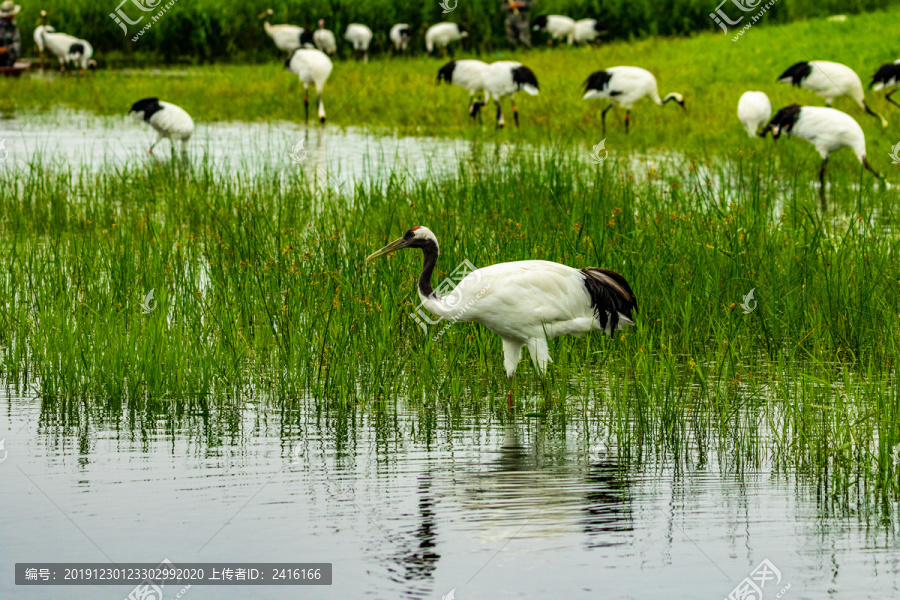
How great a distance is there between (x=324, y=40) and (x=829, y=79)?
16.5 meters

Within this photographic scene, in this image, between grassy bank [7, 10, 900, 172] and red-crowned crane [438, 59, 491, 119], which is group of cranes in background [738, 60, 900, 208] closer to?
grassy bank [7, 10, 900, 172]

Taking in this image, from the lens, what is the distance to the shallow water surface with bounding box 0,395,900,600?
4180mm

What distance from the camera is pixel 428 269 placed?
6.37 m

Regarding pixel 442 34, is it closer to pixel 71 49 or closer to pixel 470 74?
pixel 71 49

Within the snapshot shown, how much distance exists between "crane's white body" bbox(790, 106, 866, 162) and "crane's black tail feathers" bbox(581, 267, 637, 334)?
7.33 m

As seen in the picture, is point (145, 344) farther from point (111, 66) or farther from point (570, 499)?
point (111, 66)

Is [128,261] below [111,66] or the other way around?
below

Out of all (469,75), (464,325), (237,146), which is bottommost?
(464,325)

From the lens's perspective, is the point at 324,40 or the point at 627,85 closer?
the point at 627,85

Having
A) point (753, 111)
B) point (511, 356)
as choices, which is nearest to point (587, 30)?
point (753, 111)

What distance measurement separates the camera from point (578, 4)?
35125 mm

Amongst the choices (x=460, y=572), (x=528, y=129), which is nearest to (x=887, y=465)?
(x=460, y=572)

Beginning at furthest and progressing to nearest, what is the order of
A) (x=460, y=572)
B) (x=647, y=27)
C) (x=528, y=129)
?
1. (x=647, y=27)
2. (x=528, y=129)
3. (x=460, y=572)

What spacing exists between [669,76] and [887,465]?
1906cm
